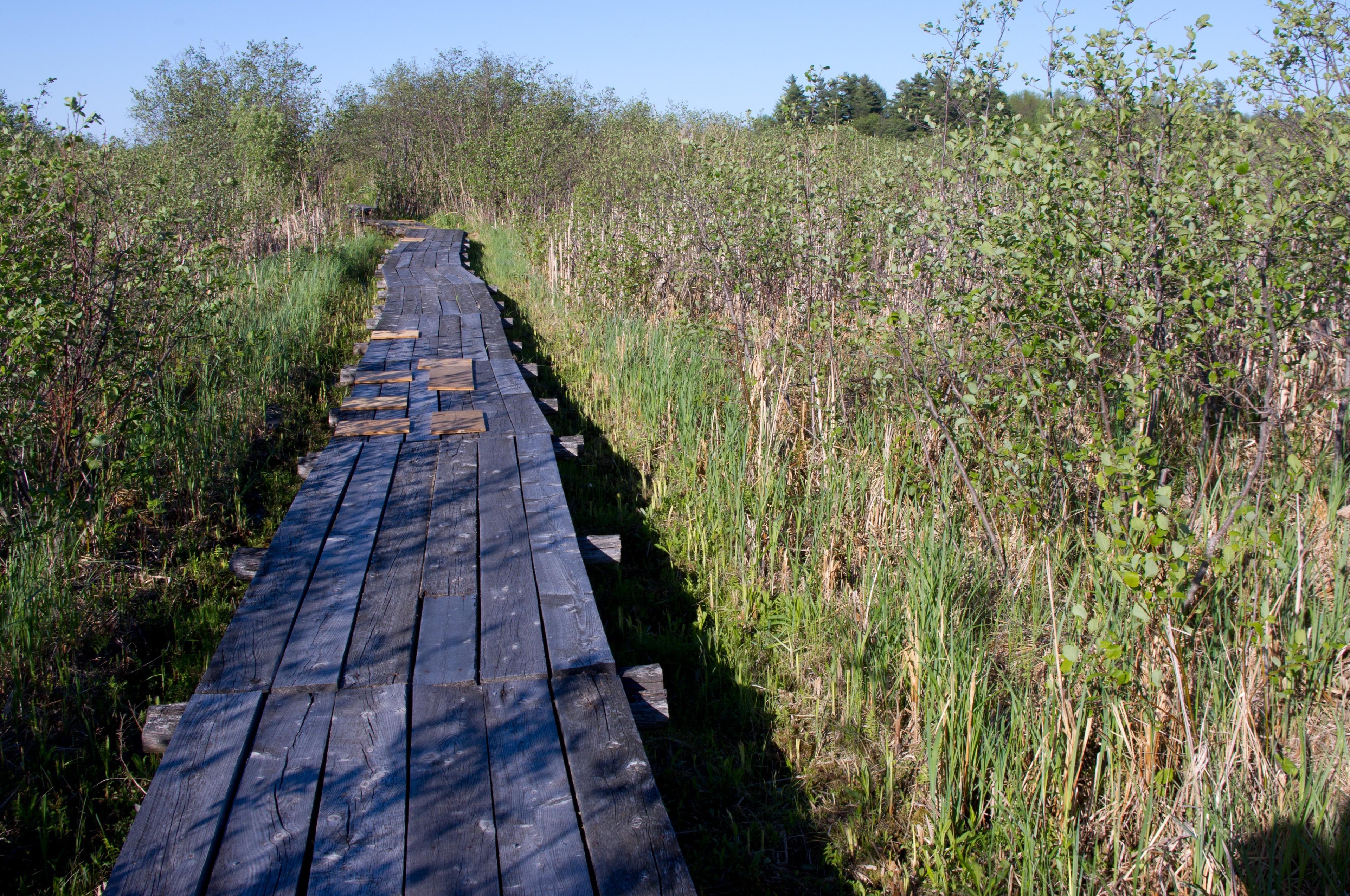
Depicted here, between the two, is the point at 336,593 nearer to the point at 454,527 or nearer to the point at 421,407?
the point at 454,527

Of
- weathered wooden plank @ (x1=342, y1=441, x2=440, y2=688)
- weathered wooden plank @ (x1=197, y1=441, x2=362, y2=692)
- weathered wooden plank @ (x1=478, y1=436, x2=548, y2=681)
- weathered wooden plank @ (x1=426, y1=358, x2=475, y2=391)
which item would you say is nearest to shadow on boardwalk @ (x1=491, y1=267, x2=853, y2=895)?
weathered wooden plank @ (x1=478, y1=436, x2=548, y2=681)

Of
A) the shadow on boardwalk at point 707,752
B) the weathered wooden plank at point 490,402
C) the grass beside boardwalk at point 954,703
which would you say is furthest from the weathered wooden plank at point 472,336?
the grass beside boardwalk at point 954,703

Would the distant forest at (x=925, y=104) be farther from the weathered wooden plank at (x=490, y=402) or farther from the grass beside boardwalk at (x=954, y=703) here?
the weathered wooden plank at (x=490, y=402)

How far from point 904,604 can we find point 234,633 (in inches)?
84.4

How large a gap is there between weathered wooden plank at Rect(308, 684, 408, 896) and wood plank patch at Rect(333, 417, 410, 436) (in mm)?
2708

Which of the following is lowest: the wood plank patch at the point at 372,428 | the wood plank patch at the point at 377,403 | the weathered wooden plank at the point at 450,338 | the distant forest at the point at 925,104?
the wood plank patch at the point at 372,428

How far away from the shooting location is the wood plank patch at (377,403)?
5402 millimetres

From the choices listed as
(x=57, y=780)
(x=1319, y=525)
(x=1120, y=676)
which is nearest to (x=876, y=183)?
(x=1319, y=525)

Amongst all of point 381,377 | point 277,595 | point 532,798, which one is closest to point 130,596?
point 277,595

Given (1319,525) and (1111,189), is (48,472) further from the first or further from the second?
(1319,525)

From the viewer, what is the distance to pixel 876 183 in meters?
5.83

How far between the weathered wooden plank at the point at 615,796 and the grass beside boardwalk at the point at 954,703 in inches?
15.8

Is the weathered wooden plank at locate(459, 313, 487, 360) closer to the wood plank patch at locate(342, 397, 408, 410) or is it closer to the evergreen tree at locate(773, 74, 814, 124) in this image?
the wood plank patch at locate(342, 397, 408, 410)

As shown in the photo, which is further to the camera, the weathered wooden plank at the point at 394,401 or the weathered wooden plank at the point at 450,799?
the weathered wooden plank at the point at 394,401
